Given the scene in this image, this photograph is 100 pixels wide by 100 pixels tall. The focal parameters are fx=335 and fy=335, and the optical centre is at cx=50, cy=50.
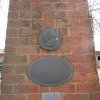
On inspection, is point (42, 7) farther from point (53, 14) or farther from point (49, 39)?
point (49, 39)

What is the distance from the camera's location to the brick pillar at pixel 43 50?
679cm

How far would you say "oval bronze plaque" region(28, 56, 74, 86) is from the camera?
22.2 feet

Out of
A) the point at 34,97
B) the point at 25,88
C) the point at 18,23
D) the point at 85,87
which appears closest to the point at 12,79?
the point at 25,88

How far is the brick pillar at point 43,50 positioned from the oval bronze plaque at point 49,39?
9cm

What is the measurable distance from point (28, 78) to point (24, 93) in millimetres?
317

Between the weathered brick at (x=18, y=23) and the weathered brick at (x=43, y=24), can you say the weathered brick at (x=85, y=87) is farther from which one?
the weathered brick at (x=18, y=23)

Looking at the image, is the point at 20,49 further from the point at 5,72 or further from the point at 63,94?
the point at 63,94

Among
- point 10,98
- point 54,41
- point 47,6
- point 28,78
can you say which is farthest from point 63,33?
point 10,98

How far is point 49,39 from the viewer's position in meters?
7.07

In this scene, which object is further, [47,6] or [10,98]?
[47,6]

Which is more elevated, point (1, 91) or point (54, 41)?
point (54, 41)

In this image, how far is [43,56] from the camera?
22.8ft

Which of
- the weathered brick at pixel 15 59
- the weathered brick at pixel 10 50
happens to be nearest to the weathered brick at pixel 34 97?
the weathered brick at pixel 15 59

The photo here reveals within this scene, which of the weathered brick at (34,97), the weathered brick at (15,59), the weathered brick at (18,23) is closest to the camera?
the weathered brick at (34,97)
